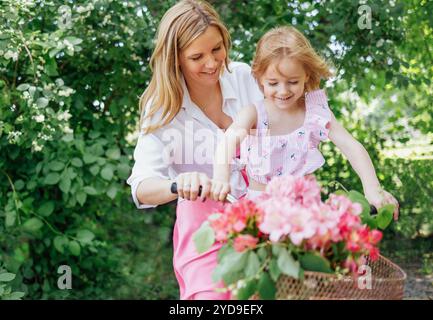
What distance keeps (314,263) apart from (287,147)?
86 centimetres

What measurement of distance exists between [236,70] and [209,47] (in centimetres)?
35

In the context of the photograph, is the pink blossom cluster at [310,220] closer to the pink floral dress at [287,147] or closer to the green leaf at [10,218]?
the pink floral dress at [287,147]

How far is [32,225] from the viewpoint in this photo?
13.1 ft

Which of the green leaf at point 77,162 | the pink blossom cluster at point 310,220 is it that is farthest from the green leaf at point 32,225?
the pink blossom cluster at point 310,220

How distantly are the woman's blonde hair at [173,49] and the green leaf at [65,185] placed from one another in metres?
1.29

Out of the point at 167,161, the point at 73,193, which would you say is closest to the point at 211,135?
the point at 167,161

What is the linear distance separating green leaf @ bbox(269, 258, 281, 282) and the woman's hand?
38 cm

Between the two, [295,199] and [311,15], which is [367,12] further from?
[295,199]

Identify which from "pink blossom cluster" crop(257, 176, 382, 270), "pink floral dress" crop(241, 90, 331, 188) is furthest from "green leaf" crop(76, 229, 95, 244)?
"pink blossom cluster" crop(257, 176, 382, 270)

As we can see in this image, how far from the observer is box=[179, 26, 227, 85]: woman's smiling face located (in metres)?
2.66

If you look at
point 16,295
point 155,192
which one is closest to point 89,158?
point 16,295

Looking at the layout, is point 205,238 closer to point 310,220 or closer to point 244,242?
point 244,242

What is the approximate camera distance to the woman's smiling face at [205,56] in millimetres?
2662

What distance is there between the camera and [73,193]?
13.0 ft
